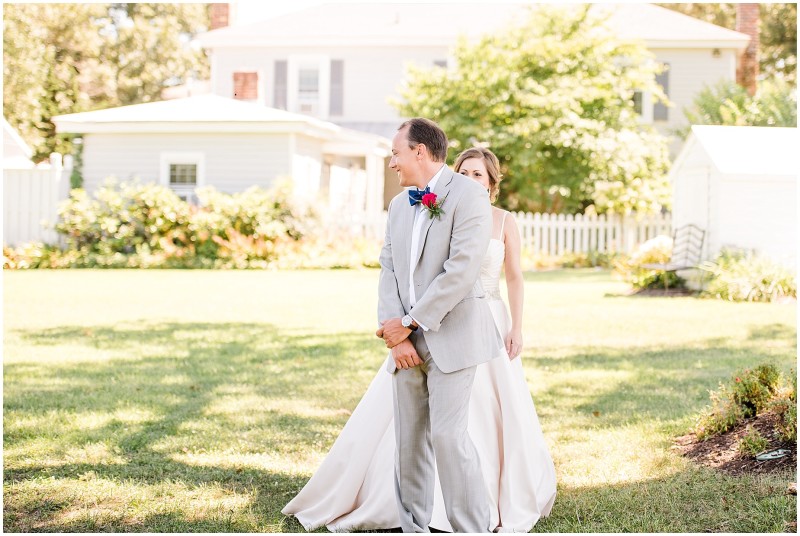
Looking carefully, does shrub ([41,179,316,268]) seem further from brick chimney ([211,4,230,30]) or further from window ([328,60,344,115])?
brick chimney ([211,4,230,30])

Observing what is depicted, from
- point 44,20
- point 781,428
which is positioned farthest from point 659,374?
point 44,20

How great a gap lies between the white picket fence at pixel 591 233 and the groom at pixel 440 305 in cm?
1856

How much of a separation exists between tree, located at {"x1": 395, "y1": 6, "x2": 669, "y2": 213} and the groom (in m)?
19.9

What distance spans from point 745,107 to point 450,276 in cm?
2387

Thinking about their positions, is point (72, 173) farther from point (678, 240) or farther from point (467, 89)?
point (678, 240)

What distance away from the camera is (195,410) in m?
7.35

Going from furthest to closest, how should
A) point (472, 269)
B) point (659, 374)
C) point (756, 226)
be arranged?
point (756, 226) < point (659, 374) < point (472, 269)

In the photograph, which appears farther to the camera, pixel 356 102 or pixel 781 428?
pixel 356 102

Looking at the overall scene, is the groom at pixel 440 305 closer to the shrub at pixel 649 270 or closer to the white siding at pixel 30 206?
the shrub at pixel 649 270

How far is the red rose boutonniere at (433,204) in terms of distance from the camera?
13.2 feet

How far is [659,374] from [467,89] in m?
17.0

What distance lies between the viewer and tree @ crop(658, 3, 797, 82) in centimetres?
3612

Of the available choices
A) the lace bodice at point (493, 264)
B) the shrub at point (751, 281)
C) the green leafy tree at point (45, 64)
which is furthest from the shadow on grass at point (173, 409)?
the green leafy tree at point (45, 64)

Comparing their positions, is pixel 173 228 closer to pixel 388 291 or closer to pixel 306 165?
pixel 306 165
